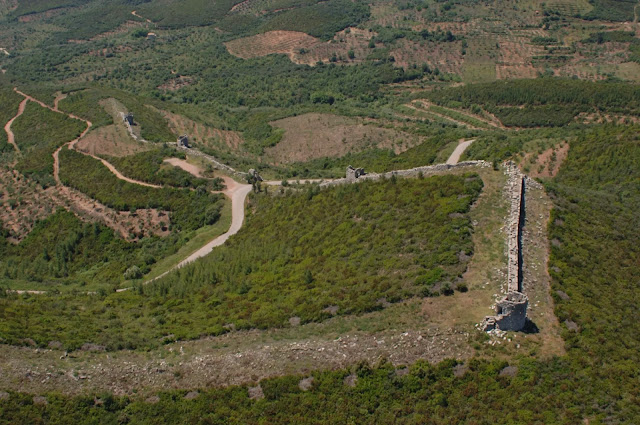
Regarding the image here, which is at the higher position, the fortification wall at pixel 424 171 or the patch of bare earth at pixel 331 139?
the fortification wall at pixel 424 171

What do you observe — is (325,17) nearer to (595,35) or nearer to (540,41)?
(540,41)

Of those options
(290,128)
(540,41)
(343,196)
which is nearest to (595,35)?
(540,41)

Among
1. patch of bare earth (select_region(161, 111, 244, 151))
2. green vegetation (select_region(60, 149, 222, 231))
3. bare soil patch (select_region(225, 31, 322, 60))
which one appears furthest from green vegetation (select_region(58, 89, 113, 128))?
bare soil patch (select_region(225, 31, 322, 60))

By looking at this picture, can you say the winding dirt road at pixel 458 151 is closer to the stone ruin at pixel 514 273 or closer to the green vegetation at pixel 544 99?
the stone ruin at pixel 514 273

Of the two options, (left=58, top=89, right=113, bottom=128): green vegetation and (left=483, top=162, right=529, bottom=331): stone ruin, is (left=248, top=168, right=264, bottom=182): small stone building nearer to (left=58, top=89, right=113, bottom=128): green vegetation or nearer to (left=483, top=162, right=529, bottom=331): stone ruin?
(left=483, top=162, right=529, bottom=331): stone ruin

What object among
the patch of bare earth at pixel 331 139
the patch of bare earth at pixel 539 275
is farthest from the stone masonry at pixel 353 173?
the patch of bare earth at pixel 331 139

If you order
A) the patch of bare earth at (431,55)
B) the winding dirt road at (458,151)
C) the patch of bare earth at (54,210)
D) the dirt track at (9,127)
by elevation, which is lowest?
the patch of bare earth at (54,210)

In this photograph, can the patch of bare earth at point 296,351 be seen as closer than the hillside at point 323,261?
No

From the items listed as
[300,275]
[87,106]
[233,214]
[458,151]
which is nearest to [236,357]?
[300,275]

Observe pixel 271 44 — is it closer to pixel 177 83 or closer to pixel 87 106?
pixel 177 83
